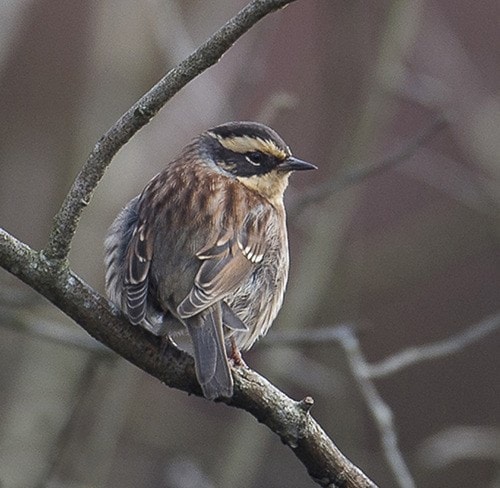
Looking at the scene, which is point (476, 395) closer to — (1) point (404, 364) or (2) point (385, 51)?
(2) point (385, 51)

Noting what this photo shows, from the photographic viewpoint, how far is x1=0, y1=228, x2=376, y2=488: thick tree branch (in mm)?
3793

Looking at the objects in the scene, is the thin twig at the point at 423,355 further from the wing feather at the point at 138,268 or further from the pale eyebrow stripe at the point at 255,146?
the wing feather at the point at 138,268

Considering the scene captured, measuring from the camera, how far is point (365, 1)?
8.96 meters

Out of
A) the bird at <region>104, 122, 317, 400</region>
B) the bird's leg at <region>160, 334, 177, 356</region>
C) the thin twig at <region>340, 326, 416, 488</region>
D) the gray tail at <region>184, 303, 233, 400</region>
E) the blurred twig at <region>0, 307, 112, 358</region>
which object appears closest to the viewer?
the gray tail at <region>184, 303, 233, 400</region>

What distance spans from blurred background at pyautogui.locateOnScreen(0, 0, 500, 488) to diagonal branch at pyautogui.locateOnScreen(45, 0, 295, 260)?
2627 mm

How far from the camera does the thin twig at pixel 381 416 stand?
17.3 feet

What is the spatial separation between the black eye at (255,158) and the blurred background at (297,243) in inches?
28.1

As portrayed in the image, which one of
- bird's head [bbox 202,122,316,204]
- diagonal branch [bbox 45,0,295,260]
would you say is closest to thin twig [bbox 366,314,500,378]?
bird's head [bbox 202,122,316,204]

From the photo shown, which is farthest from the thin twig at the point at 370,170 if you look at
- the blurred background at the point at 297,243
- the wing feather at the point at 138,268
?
the wing feather at the point at 138,268

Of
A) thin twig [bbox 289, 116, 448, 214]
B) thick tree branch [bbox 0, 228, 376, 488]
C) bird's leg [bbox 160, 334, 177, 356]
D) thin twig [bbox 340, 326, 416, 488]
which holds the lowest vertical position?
thick tree branch [bbox 0, 228, 376, 488]

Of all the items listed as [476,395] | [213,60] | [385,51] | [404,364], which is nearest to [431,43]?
[385,51]

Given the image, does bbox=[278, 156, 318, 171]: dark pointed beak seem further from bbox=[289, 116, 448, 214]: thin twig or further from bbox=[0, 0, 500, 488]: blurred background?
bbox=[289, 116, 448, 214]: thin twig

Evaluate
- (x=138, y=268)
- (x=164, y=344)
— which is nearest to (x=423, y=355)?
(x=138, y=268)

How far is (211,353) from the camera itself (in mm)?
4301
